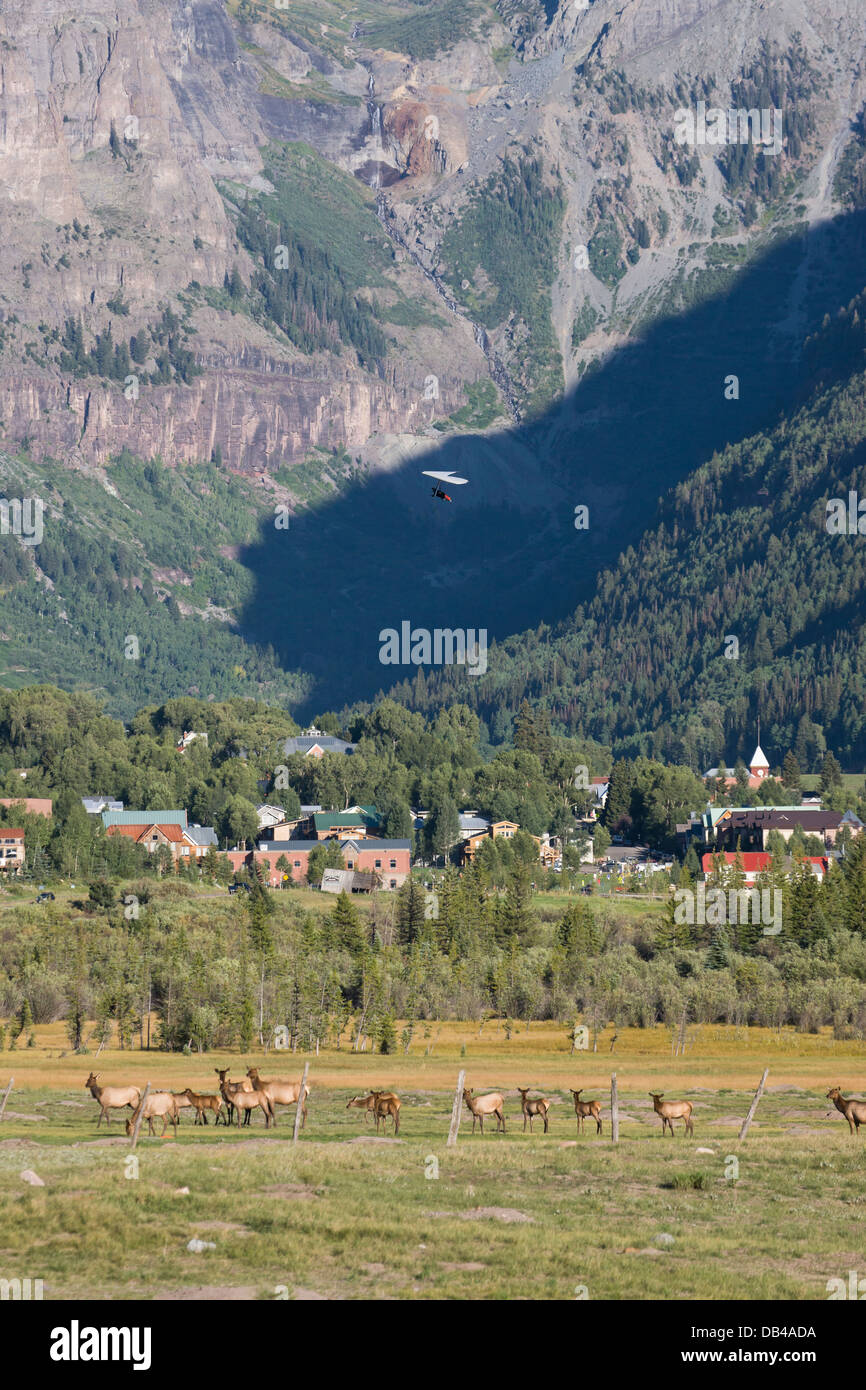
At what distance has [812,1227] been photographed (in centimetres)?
4453

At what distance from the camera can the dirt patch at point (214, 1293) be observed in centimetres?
3634

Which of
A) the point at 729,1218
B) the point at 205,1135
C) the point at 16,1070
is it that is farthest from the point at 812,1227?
the point at 16,1070

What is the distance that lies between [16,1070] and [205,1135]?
2916 centimetres

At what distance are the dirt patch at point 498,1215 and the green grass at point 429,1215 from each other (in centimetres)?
12

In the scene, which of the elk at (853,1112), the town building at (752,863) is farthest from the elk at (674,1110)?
the town building at (752,863)

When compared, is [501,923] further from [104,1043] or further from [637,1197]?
[637,1197]

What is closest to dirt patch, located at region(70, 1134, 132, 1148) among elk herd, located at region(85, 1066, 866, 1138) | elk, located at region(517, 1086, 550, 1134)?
elk herd, located at region(85, 1066, 866, 1138)

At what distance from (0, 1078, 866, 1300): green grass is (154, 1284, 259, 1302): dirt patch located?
0.09 metres

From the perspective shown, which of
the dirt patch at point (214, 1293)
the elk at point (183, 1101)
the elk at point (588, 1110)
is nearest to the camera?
the dirt patch at point (214, 1293)

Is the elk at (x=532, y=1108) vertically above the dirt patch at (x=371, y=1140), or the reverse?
the elk at (x=532, y=1108)

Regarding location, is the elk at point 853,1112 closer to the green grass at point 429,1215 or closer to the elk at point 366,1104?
the green grass at point 429,1215

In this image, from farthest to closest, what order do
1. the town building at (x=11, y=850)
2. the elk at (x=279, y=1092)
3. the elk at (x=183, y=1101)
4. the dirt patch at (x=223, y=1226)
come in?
the town building at (x=11, y=850), the elk at (x=183, y=1101), the elk at (x=279, y=1092), the dirt patch at (x=223, y=1226)

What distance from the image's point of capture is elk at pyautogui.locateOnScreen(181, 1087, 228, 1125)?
62.0m

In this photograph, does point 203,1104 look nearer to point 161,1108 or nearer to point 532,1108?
point 161,1108
